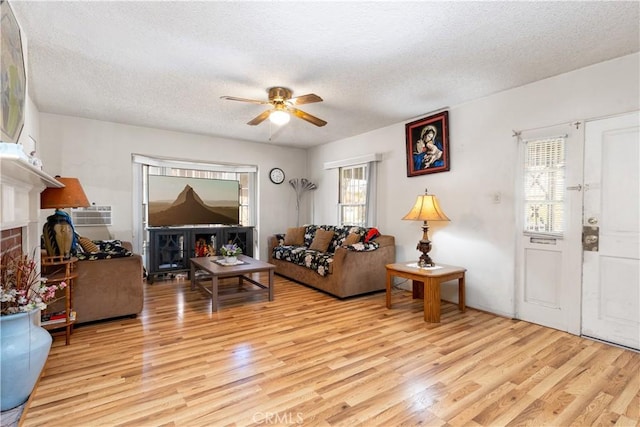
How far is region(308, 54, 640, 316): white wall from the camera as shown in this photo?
279 cm

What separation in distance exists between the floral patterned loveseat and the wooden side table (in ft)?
1.75

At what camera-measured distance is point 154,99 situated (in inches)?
147

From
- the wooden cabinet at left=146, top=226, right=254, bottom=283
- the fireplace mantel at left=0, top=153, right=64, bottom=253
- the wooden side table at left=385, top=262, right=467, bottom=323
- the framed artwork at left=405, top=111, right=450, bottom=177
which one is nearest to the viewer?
the fireplace mantel at left=0, top=153, right=64, bottom=253

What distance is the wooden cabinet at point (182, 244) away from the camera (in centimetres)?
490

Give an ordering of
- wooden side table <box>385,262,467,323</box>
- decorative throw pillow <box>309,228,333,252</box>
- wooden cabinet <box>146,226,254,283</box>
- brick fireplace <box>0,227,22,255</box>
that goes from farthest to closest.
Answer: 1. decorative throw pillow <box>309,228,333,252</box>
2. wooden cabinet <box>146,226,254,283</box>
3. wooden side table <box>385,262,467,323</box>
4. brick fireplace <box>0,227,22,255</box>

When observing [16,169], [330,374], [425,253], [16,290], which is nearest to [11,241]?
[16,290]

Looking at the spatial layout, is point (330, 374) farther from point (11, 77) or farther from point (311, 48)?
point (11, 77)

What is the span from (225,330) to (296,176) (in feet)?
13.1

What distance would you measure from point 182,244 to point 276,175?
84.0 inches

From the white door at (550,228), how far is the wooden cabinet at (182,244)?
415 centimetres

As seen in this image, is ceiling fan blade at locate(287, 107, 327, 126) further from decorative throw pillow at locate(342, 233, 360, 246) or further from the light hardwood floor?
the light hardwood floor

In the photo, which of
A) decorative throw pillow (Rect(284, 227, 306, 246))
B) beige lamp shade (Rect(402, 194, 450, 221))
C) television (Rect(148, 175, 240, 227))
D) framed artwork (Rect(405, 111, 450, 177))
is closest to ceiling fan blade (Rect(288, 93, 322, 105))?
beige lamp shade (Rect(402, 194, 450, 221))

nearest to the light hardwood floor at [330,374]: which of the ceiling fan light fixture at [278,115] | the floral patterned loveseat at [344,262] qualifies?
the floral patterned loveseat at [344,262]

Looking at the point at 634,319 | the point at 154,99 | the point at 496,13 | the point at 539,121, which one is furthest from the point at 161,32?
the point at 634,319
